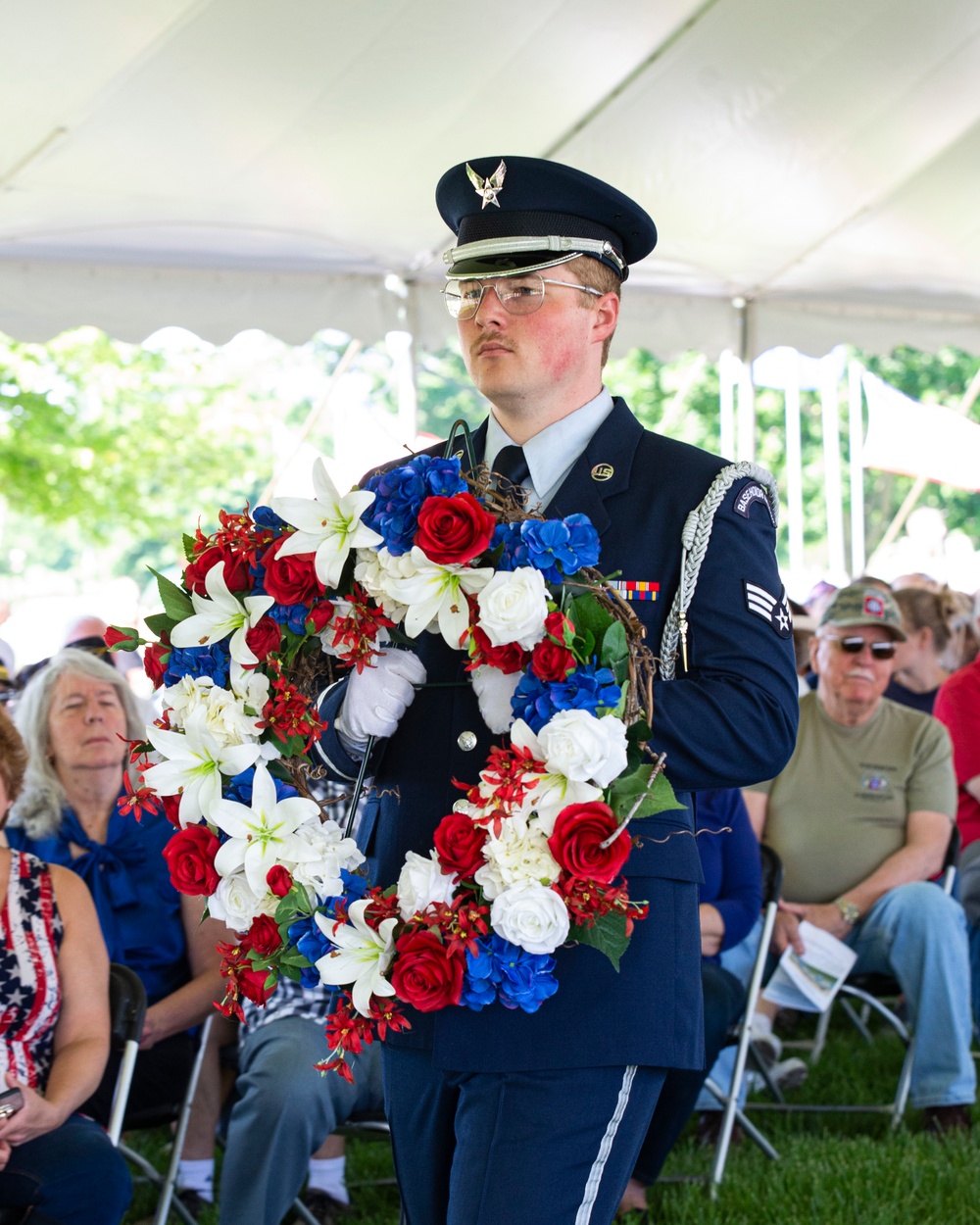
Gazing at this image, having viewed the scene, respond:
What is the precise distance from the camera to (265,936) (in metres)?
1.95

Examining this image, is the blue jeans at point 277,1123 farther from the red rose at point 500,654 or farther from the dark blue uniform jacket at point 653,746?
the red rose at point 500,654

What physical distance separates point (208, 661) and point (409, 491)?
1.43ft

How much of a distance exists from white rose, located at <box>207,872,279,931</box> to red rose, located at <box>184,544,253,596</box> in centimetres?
42

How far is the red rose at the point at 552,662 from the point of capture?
1.77m

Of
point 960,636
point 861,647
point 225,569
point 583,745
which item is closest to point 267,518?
point 225,569

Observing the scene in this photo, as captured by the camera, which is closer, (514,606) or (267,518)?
(514,606)

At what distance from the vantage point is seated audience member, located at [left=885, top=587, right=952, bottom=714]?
679cm

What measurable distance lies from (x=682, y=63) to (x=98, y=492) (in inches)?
670

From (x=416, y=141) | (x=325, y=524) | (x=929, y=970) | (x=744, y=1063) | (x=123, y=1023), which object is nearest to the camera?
(x=325, y=524)

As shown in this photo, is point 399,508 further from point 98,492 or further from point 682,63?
point 98,492

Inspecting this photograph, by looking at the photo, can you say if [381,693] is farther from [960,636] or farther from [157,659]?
[960,636]

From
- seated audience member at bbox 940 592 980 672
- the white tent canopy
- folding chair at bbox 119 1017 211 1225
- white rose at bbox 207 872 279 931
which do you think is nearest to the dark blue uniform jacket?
white rose at bbox 207 872 279 931

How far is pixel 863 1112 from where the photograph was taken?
15.7ft

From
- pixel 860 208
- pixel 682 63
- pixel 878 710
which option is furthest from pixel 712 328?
pixel 878 710
